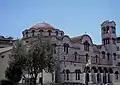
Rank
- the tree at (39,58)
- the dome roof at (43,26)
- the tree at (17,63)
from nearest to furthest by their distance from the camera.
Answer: the tree at (39,58) < the tree at (17,63) < the dome roof at (43,26)

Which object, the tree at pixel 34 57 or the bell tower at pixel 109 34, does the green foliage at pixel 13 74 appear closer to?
the tree at pixel 34 57

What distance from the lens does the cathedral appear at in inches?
2063

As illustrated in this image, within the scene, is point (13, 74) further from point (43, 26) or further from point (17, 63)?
point (43, 26)

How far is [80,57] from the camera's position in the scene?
56969mm

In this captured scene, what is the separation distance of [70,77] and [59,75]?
8.38 ft

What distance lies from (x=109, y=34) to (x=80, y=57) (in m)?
12.1

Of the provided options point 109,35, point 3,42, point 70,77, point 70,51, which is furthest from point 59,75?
point 3,42

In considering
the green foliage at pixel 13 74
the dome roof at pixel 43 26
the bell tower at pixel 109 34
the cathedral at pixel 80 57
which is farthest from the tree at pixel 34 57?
the bell tower at pixel 109 34

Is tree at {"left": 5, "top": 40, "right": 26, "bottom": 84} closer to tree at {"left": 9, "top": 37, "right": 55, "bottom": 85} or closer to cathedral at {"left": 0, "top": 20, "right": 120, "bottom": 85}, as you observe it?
tree at {"left": 9, "top": 37, "right": 55, "bottom": 85}

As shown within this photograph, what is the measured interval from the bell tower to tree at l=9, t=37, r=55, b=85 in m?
25.0

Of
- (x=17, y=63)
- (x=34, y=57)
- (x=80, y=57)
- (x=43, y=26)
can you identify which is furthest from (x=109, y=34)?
(x=17, y=63)

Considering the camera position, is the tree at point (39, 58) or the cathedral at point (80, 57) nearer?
the tree at point (39, 58)

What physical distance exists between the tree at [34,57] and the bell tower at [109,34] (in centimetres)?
2503

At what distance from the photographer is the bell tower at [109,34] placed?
6384cm
